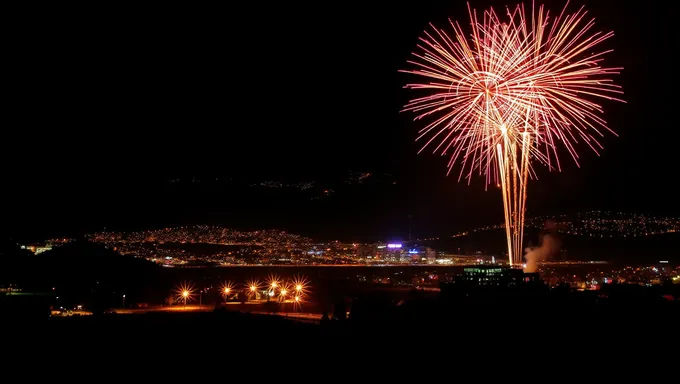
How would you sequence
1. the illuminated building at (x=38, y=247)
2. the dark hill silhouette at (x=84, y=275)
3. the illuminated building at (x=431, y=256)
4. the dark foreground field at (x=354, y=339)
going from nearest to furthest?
the dark foreground field at (x=354, y=339), the dark hill silhouette at (x=84, y=275), the illuminated building at (x=38, y=247), the illuminated building at (x=431, y=256)

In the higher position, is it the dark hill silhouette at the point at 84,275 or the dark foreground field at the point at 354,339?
the dark hill silhouette at the point at 84,275

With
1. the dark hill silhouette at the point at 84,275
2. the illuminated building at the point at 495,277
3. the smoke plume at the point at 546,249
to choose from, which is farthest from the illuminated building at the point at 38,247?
the smoke plume at the point at 546,249

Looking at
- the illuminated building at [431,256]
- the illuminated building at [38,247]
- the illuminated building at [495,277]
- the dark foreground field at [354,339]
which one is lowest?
the dark foreground field at [354,339]

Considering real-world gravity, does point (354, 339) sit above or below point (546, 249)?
below

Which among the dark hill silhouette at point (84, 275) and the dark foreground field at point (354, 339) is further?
the dark hill silhouette at point (84, 275)

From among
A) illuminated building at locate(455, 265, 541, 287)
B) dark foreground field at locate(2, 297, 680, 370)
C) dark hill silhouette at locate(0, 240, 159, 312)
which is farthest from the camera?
illuminated building at locate(455, 265, 541, 287)

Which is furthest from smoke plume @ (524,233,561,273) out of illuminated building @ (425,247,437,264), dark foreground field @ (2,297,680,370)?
dark foreground field @ (2,297,680,370)

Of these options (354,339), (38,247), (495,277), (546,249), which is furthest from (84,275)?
(546,249)

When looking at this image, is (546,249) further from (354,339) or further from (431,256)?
(354,339)

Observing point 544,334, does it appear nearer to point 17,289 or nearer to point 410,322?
point 410,322

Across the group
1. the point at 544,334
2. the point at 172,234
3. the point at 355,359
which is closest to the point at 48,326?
the point at 355,359

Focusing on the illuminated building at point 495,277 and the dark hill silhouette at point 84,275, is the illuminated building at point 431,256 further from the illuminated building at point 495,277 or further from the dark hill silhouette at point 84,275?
the illuminated building at point 495,277

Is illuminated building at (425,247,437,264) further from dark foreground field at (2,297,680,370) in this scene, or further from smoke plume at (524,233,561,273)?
dark foreground field at (2,297,680,370)
